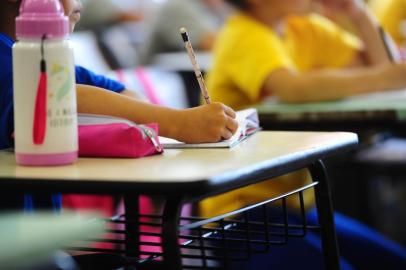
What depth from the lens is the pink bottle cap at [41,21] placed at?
38.7 inches

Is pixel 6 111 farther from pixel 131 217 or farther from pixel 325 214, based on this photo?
pixel 325 214

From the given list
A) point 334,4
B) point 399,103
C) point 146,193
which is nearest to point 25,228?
point 146,193

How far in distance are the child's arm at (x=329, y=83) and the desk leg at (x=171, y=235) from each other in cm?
154

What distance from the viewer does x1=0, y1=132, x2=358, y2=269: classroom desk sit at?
2.83 ft

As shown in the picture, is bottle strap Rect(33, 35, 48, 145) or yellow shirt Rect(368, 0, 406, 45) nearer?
bottle strap Rect(33, 35, 48, 145)

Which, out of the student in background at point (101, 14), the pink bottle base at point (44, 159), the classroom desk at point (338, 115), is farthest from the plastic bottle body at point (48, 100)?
the student in background at point (101, 14)

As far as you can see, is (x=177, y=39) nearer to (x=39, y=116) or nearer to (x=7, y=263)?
(x=39, y=116)

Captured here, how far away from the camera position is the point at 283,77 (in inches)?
94.7

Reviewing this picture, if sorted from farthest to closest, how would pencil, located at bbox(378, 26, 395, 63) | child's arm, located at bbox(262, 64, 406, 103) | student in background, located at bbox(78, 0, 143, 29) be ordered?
student in background, located at bbox(78, 0, 143, 29), pencil, located at bbox(378, 26, 395, 63), child's arm, located at bbox(262, 64, 406, 103)

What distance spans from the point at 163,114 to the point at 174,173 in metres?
0.26

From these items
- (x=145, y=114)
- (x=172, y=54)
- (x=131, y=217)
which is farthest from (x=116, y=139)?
(x=172, y=54)

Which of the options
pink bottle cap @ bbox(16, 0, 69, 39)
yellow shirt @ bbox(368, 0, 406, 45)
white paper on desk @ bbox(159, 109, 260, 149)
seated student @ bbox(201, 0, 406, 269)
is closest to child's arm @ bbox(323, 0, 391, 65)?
seated student @ bbox(201, 0, 406, 269)

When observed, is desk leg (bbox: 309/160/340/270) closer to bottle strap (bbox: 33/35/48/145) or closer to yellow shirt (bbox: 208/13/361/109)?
bottle strap (bbox: 33/35/48/145)

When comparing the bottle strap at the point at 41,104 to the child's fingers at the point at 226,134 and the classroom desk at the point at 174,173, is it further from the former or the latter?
the child's fingers at the point at 226,134
